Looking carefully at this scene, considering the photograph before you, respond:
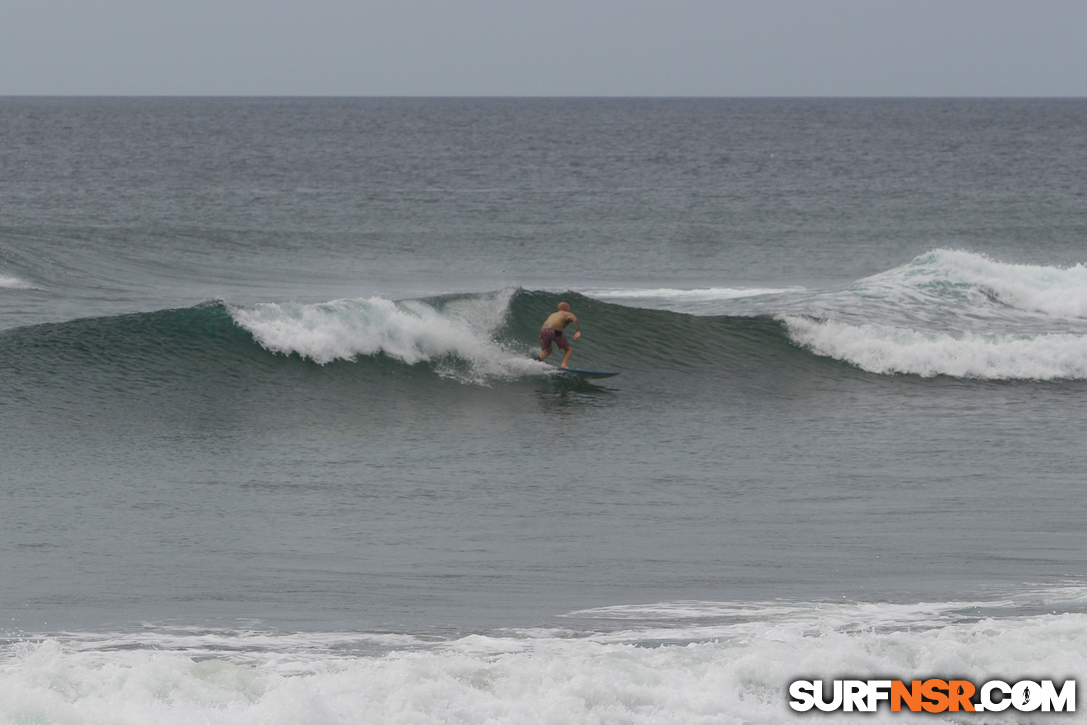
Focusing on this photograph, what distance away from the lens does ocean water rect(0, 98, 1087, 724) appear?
7020 mm

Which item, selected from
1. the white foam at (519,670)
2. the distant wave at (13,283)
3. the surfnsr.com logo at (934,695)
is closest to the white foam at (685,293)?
the distant wave at (13,283)

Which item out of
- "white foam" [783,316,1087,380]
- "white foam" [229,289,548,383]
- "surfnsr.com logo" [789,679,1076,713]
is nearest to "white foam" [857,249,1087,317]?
"white foam" [783,316,1087,380]

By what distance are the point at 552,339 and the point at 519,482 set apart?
540cm

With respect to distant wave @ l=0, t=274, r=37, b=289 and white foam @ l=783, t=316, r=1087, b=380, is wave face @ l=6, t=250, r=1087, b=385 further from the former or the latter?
distant wave @ l=0, t=274, r=37, b=289

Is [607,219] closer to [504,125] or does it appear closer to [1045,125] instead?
[504,125]

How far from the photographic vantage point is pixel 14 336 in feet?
55.6

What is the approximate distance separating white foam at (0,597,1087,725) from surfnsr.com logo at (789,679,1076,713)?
0.08m

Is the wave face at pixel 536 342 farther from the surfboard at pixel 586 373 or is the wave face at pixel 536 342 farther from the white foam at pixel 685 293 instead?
the white foam at pixel 685 293

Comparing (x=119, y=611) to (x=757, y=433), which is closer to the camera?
(x=119, y=611)

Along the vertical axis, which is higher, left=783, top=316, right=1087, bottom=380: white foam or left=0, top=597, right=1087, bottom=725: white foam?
left=783, top=316, right=1087, bottom=380: white foam

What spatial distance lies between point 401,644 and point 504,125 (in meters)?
122

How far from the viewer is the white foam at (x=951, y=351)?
18.4 meters

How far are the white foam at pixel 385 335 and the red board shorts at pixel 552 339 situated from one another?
14.3 inches

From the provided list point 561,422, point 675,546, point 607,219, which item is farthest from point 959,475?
point 607,219
